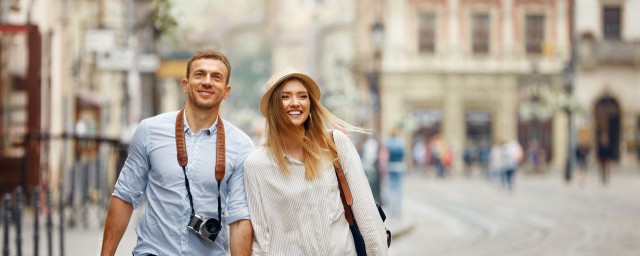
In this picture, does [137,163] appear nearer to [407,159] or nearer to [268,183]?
[268,183]

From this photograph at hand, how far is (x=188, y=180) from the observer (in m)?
4.75

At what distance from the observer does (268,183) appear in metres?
4.86

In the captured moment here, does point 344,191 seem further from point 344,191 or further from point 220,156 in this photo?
point 220,156

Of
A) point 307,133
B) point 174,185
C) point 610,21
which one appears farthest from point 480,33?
point 174,185

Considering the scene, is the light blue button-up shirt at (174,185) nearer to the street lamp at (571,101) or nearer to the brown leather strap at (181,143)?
the brown leather strap at (181,143)

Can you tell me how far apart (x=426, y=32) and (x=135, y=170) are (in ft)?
159

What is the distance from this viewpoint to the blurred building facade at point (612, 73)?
51.5 m

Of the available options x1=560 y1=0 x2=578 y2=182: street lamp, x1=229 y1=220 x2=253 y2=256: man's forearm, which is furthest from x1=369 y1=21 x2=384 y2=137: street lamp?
x1=229 y1=220 x2=253 y2=256: man's forearm

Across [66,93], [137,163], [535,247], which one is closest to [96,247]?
[535,247]

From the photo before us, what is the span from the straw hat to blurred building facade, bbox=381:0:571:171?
46.5 m

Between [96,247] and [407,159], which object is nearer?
[96,247]

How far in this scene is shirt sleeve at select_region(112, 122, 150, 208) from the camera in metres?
4.86

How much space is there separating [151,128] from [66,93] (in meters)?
19.0

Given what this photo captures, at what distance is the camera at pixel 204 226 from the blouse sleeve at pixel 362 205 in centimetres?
58
